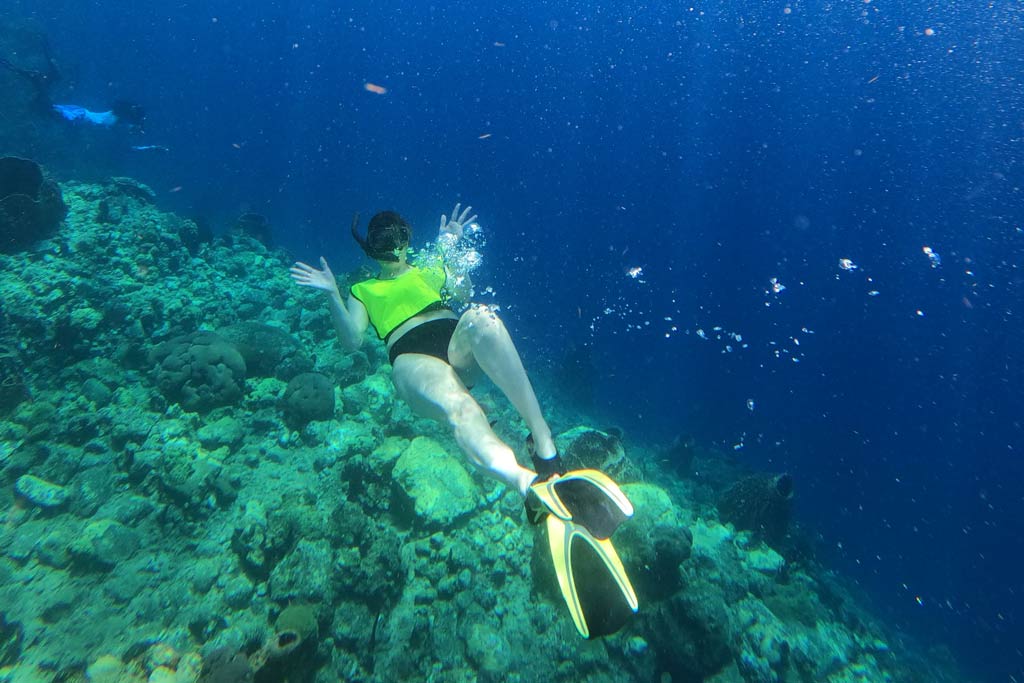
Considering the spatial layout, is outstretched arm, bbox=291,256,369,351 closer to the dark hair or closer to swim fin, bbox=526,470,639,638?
the dark hair

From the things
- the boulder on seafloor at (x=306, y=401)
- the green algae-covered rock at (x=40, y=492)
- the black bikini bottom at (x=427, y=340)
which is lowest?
the green algae-covered rock at (x=40, y=492)

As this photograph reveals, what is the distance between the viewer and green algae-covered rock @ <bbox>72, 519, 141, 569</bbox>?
14.5 feet

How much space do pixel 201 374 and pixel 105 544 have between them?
2.72 meters

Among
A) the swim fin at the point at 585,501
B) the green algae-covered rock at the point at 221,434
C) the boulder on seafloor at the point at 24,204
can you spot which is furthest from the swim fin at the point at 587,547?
the boulder on seafloor at the point at 24,204

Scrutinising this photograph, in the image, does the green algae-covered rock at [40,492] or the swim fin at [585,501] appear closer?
the swim fin at [585,501]

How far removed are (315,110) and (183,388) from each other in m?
128

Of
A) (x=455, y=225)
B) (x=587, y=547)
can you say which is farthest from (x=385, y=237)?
(x=587, y=547)

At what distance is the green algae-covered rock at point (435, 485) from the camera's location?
5.23 metres

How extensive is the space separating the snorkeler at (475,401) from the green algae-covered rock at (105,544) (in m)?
3.25

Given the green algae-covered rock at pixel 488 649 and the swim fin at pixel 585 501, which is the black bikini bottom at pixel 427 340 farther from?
the green algae-covered rock at pixel 488 649

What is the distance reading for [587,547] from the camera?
2.73 meters

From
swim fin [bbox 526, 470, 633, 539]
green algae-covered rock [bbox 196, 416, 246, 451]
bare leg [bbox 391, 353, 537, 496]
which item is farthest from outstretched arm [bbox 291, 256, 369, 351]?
green algae-covered rock [bbox 196, 416, 246, 451]

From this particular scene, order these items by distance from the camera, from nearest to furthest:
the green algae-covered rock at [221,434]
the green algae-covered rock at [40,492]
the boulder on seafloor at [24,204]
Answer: the green algae-covered rock at [40,492] → the green algae-covered rock at [221,434] → the boulder on seafloor at [24,204]

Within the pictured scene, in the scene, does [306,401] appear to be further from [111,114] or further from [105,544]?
[111,114]
